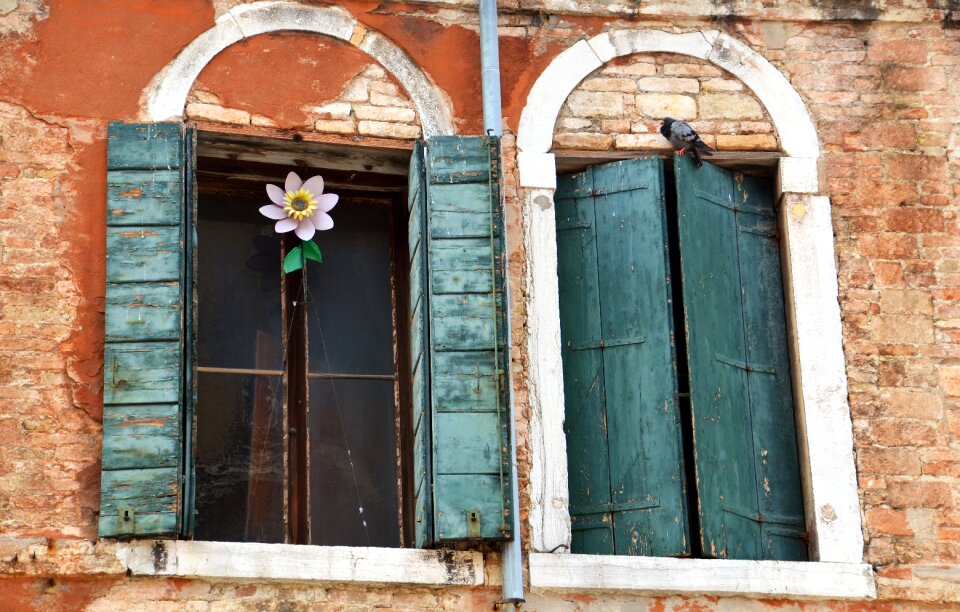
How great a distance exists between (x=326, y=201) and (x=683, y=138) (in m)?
1.49

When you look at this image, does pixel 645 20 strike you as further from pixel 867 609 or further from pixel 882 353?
pixel 867 609

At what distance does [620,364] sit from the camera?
26.9 feet

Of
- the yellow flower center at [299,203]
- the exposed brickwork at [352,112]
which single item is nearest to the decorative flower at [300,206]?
the yellow flower center at [299,203]

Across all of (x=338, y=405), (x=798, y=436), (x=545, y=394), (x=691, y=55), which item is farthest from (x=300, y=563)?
(x=691, y=55)

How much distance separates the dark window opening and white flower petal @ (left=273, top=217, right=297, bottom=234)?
17 centimetres

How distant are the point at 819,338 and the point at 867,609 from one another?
3.73ft

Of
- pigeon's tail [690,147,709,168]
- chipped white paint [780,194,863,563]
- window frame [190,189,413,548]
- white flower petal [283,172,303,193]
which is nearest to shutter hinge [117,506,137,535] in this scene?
window frame [190,189,413,548]

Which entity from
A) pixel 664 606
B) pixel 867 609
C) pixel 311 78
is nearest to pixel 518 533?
pixel 664 606

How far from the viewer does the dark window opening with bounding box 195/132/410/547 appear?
8.09 metres

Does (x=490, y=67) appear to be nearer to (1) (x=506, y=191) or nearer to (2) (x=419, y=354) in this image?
(1) (x=506, y=191)

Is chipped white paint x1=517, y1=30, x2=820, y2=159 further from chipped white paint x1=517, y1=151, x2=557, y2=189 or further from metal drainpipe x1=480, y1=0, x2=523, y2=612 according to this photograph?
metal drainpipe x1=480, y1=0, x2=523, y2=612

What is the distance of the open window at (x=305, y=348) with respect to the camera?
25.1 ft

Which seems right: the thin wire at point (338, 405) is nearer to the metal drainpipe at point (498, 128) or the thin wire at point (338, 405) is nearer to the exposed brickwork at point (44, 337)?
the metal drainpipe at point (498, 128)

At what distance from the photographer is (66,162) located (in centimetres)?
803
